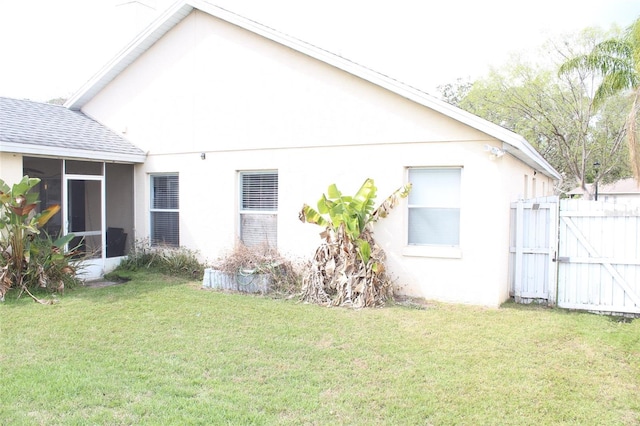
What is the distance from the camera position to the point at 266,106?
1166 centimetres

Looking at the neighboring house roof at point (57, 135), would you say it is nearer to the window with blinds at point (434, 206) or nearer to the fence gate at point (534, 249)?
the window with blinds at point (434, 206)

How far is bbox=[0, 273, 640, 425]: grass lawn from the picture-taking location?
4891 mm

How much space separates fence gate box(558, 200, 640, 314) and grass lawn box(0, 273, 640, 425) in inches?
21.1

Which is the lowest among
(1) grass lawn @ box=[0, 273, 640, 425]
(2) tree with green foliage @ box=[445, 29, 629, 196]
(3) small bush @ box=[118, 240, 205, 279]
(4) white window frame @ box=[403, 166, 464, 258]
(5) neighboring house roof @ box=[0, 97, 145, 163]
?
(1) grass lawn @ box=[0, 273, 640, 425]

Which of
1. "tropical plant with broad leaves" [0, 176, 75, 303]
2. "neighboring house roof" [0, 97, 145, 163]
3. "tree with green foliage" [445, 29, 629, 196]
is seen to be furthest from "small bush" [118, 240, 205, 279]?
"tree with green foliage" [445, 29, 629, 196]

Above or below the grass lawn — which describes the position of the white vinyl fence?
above

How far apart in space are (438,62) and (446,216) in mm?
33331

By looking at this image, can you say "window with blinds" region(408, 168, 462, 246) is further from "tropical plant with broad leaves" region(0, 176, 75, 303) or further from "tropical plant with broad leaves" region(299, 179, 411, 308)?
"tropical plant with broad leaves" region(0, 176, 75, 303)

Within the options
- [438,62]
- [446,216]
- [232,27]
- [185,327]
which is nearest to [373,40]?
[438,62]

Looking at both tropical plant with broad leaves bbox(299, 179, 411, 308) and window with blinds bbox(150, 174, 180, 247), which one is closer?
tropical plant with broad leaves bbox(299, 179, 411, 308)

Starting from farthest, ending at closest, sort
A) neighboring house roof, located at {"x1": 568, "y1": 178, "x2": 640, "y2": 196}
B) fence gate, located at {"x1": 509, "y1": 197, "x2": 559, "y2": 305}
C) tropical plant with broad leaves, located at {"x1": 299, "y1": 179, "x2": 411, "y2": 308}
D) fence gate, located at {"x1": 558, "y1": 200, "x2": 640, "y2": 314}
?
neighboring house roof, located at {"x1": 568, "y1": 178, "x2": 640, "y2": 196} < fence gate, located at {"x1": 509, "y1": 197, "x2": 559, "y2": 305} < tropical plant with broad leaves, located at {"x1": 299, "y1": 179, "x2": 411, "y2": 308} < fence gate, located at {"x1": 558, "y1": 200, "x2": 640, "y2": 314}

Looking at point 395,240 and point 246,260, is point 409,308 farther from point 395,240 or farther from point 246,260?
point 246,260

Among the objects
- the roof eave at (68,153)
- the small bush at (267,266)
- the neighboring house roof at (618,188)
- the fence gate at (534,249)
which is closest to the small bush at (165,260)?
Answer: the small bush at (267,266)

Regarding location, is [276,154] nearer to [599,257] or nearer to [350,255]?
[350,255]
